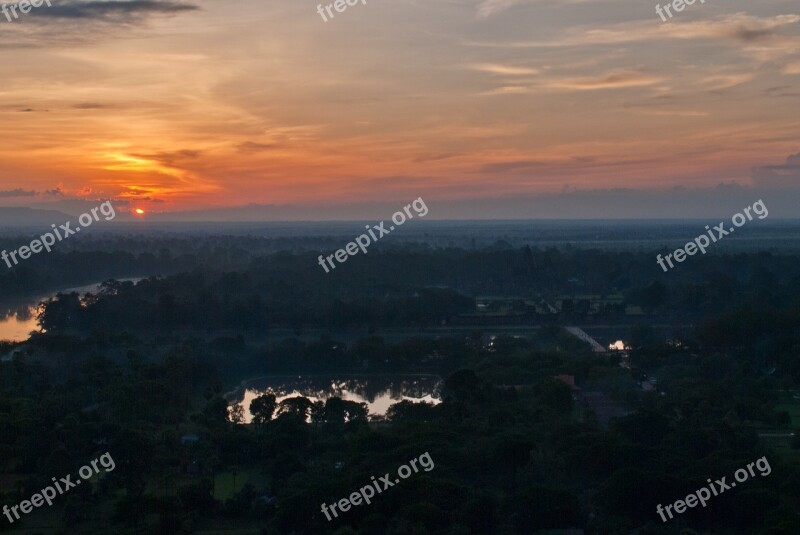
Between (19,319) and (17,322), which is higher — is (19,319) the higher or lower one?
the lower one

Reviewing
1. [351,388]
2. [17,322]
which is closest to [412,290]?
[17,322]

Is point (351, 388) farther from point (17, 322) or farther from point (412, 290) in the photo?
point (17, 322)

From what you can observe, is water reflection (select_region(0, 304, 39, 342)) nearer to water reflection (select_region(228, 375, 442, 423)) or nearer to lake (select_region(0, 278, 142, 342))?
lake (select_region(0, 278, 142, 342))

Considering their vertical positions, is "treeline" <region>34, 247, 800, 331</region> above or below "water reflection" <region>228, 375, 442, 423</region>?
below

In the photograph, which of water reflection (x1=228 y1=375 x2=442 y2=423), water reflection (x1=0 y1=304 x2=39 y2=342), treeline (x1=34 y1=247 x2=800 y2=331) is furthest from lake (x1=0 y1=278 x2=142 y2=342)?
water reflection (x1=228 y1=375 x2=442 y2=423)

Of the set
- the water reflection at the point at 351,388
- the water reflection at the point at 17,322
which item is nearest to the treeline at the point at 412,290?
the water reflection at the point at 17,322

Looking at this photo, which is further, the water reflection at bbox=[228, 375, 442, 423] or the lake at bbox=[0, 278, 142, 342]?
the lake at bbox=[0, 278, 142, 342]

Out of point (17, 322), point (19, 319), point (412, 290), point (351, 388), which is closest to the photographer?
point (351, 388)

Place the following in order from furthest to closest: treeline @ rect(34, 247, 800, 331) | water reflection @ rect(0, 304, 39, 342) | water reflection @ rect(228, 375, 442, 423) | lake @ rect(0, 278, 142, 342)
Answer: treeline @ rect(34, 247, 800, 331) → lake @ rect(0, 278, 142, 342) → water reflection @ rect(0, 304, 39, 342) → water reflection @ rect(228, 375, 442, 423)

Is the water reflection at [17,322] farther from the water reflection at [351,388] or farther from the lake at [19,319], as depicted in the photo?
the water reflection at [351,388]
